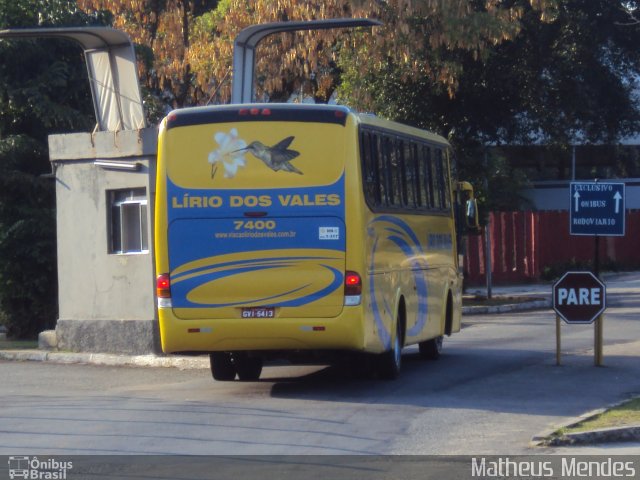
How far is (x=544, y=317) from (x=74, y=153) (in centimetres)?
1203

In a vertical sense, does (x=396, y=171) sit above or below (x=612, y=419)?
above

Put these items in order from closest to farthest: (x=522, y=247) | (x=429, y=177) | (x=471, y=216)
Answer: (x=429, y=177), (x=471, y=216), (x=522, y=247)

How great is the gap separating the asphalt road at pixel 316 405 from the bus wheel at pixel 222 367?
0.54ft

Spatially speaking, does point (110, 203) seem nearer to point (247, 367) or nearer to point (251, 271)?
point (247, 367)

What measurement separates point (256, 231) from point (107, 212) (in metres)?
5.80

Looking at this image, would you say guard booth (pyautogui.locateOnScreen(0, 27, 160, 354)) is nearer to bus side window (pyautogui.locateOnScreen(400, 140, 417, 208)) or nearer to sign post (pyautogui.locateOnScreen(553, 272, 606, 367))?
bus side window (pyautogui.locateOnScreen(400, 140, 417, 208))

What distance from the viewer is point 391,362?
46.8 ft

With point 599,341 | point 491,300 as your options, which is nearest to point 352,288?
point 599,341

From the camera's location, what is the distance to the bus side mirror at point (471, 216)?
18078 millimetres

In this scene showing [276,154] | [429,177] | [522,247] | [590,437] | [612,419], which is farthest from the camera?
[522,247]

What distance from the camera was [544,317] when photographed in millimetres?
25125

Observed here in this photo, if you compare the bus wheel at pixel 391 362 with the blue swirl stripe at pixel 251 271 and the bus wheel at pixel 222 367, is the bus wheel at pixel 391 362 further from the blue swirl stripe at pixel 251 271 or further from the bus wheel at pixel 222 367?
the bus wheel at pixel 222 367

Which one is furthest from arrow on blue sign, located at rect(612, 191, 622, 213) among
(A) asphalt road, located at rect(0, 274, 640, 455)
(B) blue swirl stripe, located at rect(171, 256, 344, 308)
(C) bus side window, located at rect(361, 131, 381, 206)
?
(B) blue swirl stripe, located at rect(171, 256, 344, 308)

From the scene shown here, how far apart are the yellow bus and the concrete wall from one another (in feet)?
14.1
